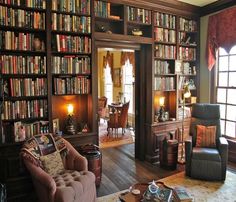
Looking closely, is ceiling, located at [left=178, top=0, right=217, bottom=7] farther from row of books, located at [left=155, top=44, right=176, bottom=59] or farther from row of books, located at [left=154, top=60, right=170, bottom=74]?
row of books, located at [left=154, top=60, right=170, bottom=74]

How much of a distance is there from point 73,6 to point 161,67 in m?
1.97

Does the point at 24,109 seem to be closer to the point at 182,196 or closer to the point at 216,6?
the point at 182,196

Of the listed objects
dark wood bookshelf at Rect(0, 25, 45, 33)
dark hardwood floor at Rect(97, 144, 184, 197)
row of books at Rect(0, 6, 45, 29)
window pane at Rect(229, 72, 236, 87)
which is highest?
row of books at Rect(0, 6, 45, 29)

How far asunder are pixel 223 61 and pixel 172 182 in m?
2.69

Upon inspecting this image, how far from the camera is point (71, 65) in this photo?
129 inches

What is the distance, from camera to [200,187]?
3.11 meters

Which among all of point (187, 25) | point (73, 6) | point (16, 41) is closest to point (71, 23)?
point (73, 6)

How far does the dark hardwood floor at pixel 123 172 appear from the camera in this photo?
3257 mm

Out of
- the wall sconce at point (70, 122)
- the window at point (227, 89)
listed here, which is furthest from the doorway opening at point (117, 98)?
the window at point (227, 89)

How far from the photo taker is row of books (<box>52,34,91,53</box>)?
3.16 m

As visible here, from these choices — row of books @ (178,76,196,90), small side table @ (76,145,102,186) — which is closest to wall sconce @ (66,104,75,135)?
small side table @ (76,145,102,186)

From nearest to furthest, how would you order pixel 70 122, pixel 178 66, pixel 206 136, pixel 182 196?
pixel 182 196
pixel 70 122
pixel 206 136
pixel 178 66

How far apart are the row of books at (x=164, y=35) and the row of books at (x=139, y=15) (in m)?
0.24

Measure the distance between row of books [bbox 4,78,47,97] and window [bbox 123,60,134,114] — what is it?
14.8 feet
